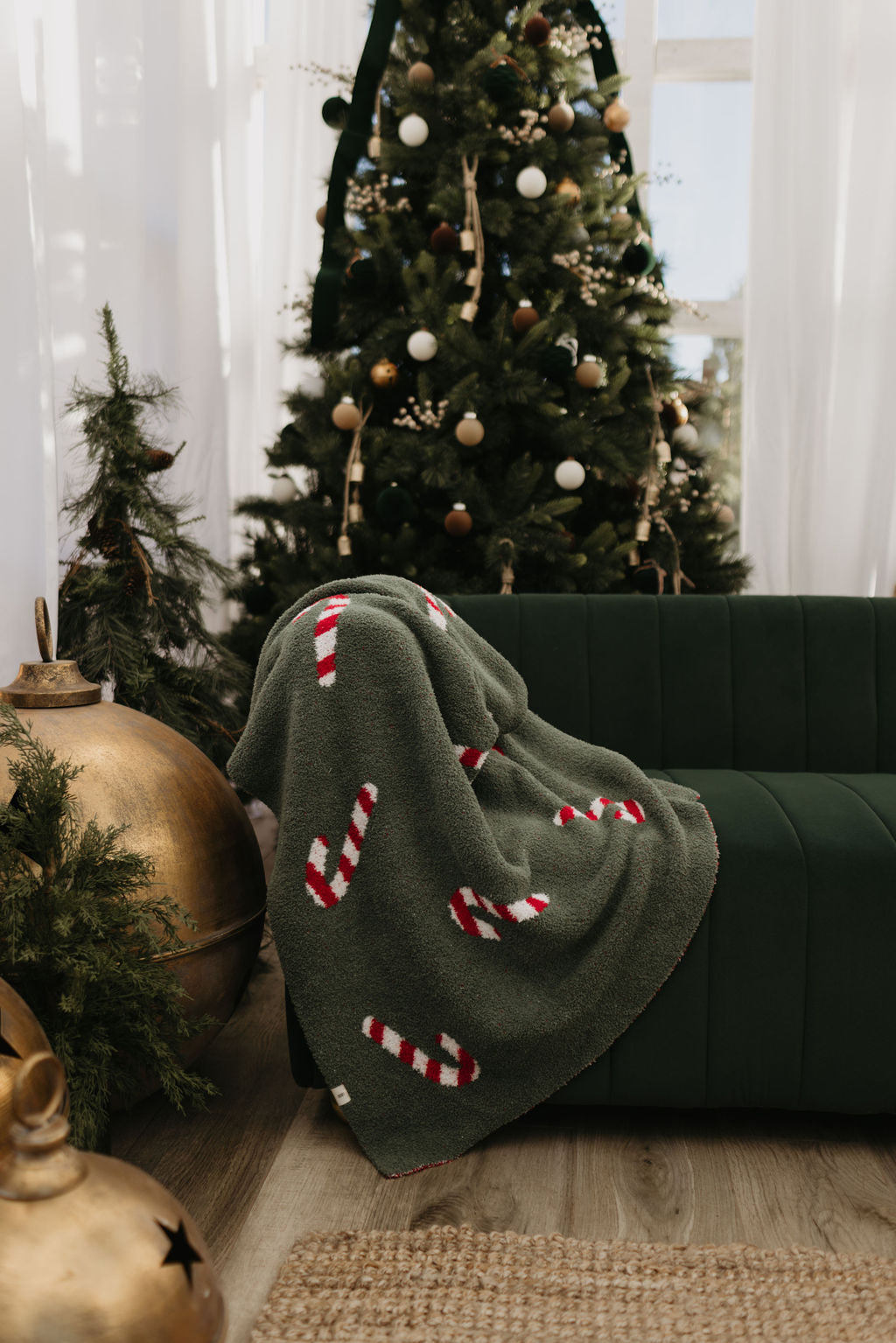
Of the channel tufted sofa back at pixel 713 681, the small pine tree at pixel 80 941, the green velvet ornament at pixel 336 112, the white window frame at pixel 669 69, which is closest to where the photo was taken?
the small pine tree at pixel 80 941

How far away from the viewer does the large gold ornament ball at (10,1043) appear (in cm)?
92

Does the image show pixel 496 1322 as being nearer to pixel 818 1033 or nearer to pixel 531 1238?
pixel 531 1238

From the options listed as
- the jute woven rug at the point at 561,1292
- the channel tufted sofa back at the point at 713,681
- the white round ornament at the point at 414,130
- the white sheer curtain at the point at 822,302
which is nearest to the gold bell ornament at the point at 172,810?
the jute woven rug at the point at 561,1292

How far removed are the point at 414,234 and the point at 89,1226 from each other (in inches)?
86.3

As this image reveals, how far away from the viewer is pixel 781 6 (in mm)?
2906

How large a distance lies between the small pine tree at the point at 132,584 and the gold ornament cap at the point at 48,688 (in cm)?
33

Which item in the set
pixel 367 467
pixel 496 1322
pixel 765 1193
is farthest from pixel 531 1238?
pixel 367 467

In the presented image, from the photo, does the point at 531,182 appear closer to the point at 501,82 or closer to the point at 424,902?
the point at 501,82

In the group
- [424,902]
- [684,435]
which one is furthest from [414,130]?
[424,902]

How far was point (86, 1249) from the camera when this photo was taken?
27.0 inches

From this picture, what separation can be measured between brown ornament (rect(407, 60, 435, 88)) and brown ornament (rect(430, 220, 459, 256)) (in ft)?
1.03

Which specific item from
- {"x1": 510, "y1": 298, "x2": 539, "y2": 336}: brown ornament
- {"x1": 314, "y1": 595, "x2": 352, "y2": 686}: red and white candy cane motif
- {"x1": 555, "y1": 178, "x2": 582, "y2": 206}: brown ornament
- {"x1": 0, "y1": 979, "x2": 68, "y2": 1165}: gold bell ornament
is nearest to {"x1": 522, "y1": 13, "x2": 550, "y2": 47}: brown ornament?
{"x1": 555, "y1": 178, "x2": 582, "y2": 206}: brown ornament

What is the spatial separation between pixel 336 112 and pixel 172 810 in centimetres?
191

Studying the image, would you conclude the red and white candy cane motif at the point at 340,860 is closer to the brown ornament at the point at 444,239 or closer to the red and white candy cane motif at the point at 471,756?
the red and white candy cane motif at the point at 471,756
